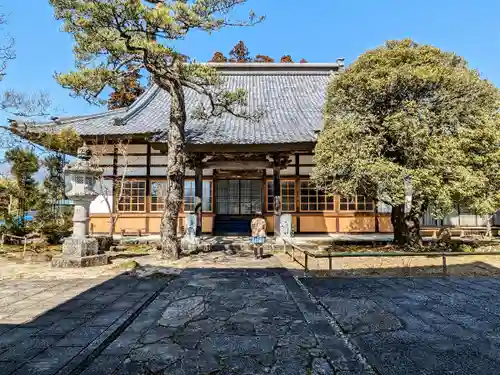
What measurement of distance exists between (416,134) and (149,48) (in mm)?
7075

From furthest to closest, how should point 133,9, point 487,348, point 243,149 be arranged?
point 243,149 → point 133,9 → point 487,348

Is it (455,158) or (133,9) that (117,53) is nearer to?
(133,9)

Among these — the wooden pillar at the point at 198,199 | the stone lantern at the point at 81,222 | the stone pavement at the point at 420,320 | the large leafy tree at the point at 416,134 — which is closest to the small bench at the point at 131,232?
the wooden pillar at the point at 198,199

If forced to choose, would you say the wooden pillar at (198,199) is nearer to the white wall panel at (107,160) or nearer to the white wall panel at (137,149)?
the white wall panel at (137,149)

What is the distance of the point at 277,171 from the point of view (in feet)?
40.1

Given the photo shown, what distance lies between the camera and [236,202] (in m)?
15.1

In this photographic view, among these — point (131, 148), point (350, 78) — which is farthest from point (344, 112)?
point (131, 148)

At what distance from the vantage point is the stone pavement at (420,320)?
124 inches

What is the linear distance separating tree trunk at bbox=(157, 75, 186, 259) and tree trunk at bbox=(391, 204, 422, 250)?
22.9 feet

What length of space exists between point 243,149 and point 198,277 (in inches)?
230

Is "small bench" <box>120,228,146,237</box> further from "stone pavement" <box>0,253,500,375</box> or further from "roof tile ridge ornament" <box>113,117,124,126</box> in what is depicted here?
"stone pavement" <box>0,253,500,375</box>

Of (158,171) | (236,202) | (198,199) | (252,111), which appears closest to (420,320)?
(198,199)

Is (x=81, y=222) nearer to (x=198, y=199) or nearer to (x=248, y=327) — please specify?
(x=198, y=199)

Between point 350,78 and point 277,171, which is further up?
point 350,78
